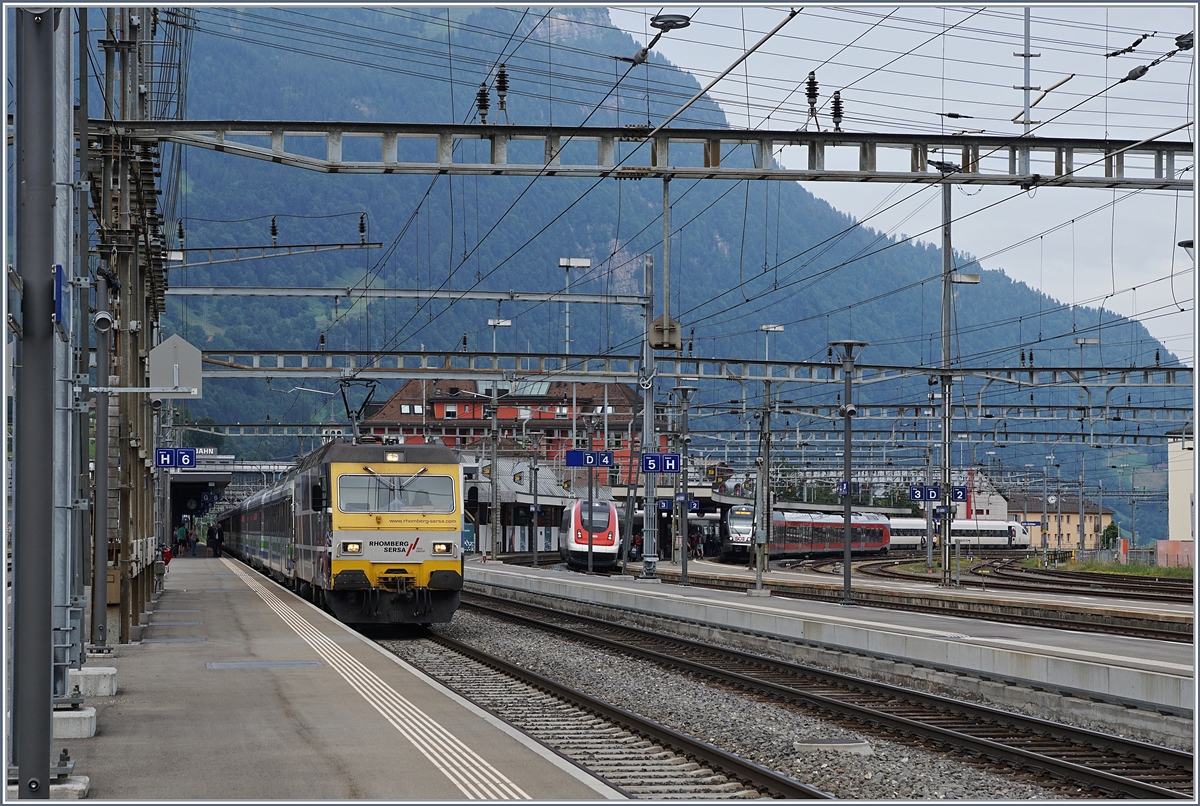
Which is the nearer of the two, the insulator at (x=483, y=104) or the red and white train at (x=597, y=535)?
the insulator at (x=483, y=104)

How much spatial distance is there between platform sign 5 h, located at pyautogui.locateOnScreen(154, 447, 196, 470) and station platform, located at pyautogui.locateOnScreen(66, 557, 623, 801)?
11840 mm

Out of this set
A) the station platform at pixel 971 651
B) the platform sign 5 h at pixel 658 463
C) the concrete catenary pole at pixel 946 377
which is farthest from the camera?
the concrete catenary pole at pixel 946 377

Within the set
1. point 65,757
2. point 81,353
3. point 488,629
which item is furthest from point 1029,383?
point 65,757

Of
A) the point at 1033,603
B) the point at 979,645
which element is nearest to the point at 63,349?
the point at 979,645

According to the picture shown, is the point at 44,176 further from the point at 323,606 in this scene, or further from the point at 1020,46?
the point at 323,606

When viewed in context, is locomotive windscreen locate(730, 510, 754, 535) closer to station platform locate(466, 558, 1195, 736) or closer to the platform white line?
station platform locate(466, 558, 1195, 736)

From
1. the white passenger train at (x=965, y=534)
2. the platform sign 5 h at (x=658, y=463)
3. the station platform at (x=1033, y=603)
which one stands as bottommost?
A: the white passenger train at (x=965, y=534)

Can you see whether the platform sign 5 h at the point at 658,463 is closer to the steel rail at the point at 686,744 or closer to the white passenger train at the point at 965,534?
the steel rail at the point at 686,744

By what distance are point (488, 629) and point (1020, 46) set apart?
14.4m

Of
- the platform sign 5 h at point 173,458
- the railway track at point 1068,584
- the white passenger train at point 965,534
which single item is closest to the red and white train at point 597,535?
the railway track at point 1068,584

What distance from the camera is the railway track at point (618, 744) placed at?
1040cm

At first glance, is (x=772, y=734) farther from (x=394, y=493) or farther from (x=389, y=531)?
(x=394, y=493)

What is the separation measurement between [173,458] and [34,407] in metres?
24.1

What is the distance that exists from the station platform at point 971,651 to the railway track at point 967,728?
3.84 ft
